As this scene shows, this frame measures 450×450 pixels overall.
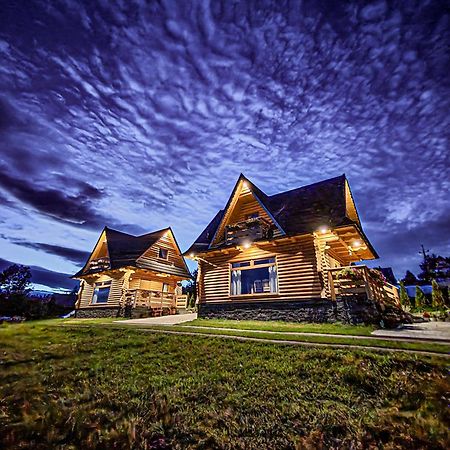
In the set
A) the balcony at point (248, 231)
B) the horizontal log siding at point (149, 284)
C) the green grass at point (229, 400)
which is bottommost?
the green grass at point (229, 400)

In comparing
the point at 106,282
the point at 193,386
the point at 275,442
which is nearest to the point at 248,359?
the point at 193,386

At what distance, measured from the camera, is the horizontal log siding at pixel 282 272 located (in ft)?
42.7

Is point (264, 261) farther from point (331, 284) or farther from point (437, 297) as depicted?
point (437, 297)

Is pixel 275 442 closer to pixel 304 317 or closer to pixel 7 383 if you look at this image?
pixel 7 383

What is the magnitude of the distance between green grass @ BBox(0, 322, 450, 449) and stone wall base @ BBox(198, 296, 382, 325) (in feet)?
18.2

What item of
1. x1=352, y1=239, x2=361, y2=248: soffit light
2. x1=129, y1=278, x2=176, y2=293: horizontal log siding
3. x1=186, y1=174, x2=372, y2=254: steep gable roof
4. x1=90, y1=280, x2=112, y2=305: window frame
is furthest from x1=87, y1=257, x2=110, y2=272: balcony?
x1=352, y1=239, x2=361, y2=248: soffit light

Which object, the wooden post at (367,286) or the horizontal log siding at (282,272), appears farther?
the horizontal log siding at (282,272)

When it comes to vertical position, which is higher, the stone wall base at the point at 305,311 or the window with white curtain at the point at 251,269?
the window with white curtain at the point at 251,269

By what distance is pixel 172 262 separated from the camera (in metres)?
28.4

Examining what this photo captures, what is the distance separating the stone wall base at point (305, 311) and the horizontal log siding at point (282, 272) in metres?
0.35

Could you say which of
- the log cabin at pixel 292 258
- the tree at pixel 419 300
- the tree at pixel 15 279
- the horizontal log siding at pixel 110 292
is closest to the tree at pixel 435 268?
the tree at pixel 419 300

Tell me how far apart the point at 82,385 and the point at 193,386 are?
2.43 m

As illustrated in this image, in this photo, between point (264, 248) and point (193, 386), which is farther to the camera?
→ point (264, 248)

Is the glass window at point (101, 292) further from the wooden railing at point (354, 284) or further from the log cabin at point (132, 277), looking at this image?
the wooden railing at point (354, 284)
